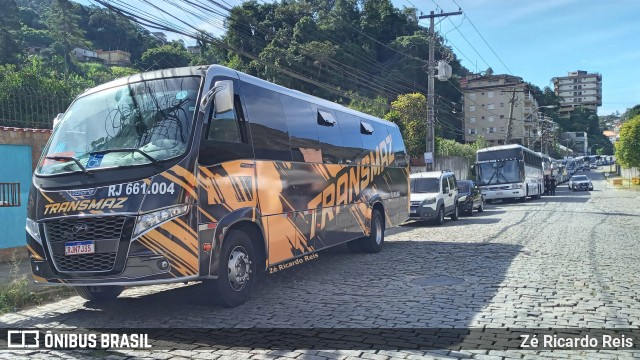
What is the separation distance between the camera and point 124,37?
84.1 metres

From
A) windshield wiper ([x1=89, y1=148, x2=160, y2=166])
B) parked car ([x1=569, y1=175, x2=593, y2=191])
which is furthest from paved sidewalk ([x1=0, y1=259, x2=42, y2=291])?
parked car ([x1=569, y1=175, x2=593, y2=191])

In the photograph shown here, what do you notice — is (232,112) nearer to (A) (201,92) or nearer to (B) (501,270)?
(A) (201,92)

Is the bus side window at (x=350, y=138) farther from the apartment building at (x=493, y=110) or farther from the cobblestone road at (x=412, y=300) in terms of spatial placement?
the apartment building at (x=493, y=110)

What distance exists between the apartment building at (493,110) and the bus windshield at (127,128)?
3445 inches

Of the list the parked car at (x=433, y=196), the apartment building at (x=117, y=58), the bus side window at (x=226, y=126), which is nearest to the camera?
the bus side window at (x=226, y=126)

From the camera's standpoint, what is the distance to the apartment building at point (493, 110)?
89438 millimetres

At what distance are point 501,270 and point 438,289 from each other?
2.02 m

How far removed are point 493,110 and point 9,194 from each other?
9117 centimetres

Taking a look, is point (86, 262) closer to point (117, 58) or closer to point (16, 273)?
point (16, 273)

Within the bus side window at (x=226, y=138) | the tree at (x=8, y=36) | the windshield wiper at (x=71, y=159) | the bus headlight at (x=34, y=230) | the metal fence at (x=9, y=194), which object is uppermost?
the tree at (x=8, y=36)

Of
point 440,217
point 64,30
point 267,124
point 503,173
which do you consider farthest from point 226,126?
point 64,30

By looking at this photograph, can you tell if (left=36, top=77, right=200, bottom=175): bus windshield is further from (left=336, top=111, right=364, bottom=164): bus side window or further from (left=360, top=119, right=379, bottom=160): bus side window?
(left=360, top=119, right=379, bottom=160): bus side window

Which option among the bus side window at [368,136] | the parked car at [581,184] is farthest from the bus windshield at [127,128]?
the parked car at [581,184]

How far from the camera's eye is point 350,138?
428 inches
